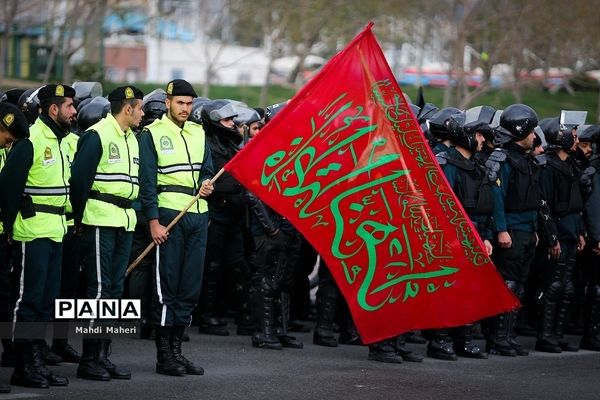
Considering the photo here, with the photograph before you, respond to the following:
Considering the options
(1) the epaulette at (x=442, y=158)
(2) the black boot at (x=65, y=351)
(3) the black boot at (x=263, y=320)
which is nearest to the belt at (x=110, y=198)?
(2) the black boot at (x=65, y=351)

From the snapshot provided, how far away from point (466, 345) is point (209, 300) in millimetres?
2487

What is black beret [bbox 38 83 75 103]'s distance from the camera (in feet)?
30.2

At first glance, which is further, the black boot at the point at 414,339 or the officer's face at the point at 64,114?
the black boot at the point at 414,339

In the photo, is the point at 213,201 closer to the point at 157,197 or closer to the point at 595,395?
the point at 157,197

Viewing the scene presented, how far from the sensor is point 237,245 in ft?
40.9

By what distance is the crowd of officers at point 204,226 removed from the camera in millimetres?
9094

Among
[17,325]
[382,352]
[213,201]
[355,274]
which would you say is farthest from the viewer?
[213,201]

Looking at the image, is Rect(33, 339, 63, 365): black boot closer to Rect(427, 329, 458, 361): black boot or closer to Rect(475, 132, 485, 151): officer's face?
Rect(427, 329, 458, 361): black boot

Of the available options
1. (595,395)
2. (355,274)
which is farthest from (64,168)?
(595,395)

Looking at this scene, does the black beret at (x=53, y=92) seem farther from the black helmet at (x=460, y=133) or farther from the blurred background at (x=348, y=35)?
the blurred background at (x=348, y=35)

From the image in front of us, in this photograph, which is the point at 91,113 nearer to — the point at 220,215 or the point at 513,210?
the point at 220,215

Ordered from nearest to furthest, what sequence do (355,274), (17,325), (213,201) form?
(17,325) < (355,274) < (213,201)

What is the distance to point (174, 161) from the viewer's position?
31.8 feet

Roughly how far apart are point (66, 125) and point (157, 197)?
0.88 m
